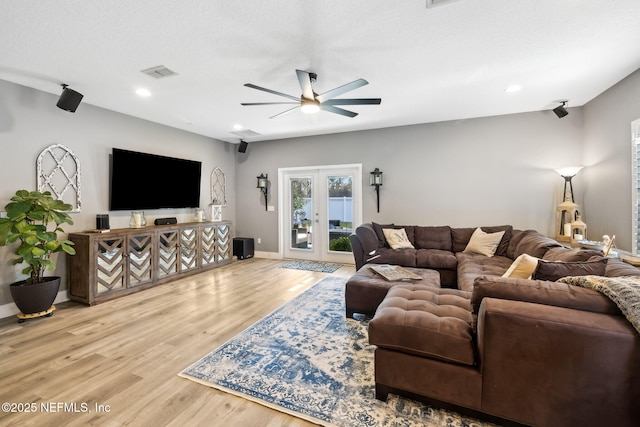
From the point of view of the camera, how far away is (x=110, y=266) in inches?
152

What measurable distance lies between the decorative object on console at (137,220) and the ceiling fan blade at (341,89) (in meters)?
3.50

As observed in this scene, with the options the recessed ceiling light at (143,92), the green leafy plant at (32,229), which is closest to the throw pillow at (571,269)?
the recessed ceiling light at (143,92)

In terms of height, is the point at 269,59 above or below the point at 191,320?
above

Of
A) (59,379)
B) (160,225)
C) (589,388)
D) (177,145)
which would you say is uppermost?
(177,145)

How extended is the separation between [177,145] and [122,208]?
1.59 m

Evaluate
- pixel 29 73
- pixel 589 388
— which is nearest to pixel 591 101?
pixel 589 388

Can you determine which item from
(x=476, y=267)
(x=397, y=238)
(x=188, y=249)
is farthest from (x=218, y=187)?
(x=476, y=267)

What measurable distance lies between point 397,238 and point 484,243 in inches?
50.2

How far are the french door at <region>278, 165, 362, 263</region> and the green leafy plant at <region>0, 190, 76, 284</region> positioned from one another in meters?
3.93

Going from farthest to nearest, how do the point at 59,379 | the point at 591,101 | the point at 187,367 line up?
the point at 591,101 → the point at 187,367 → the point at 59,379

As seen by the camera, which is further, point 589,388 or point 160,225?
point 160,225

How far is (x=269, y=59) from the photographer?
9.29ft

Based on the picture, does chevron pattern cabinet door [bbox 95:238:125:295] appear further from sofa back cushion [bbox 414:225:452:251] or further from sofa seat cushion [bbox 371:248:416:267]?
sofa back cushion [bbox 414:225:452:251]

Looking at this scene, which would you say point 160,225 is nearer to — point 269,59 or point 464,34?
point 269,59
